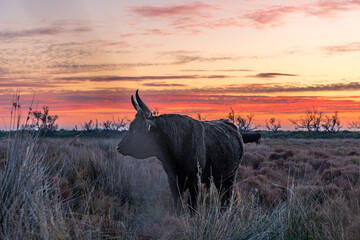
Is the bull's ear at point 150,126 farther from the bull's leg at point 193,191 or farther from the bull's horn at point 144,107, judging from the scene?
the bull's leg at point 193,191

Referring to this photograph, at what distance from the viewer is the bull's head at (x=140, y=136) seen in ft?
23.8

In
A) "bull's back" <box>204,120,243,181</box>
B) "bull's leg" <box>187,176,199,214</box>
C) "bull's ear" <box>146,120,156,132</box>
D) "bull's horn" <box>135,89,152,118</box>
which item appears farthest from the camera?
"bull's back" <box>204,120,243,181</box>

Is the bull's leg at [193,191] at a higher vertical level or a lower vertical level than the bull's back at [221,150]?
lower

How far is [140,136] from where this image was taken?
7363 mm

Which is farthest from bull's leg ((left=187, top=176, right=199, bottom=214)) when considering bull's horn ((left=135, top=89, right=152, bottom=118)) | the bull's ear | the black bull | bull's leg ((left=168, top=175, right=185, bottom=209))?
bull's horn ((left=135, top=89, right=152, bottom=118))

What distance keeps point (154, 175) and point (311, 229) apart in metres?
6.87

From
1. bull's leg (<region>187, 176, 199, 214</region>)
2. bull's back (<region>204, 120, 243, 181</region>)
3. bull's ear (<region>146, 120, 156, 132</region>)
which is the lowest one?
bull's leg (<region>187, 176, 199, 214</region>)

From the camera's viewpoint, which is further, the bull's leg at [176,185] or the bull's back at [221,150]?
the bull's back at [221,150]

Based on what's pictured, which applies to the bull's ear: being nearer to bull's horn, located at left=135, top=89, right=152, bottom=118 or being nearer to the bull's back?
bull's horn, located at left=135, top=89, right=152, bottom=118

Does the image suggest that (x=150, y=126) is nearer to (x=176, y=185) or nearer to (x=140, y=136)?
(x=140, y=136)

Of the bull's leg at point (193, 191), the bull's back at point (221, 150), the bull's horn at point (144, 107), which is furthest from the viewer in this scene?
the bull's back at point (221, 150)

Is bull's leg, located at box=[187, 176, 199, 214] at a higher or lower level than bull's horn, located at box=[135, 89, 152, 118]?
lower

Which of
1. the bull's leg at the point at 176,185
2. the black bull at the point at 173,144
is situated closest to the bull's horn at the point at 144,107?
the black bull at the point at 173,144

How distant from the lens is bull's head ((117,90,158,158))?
7254mm
